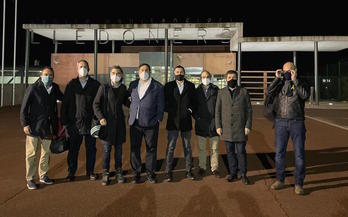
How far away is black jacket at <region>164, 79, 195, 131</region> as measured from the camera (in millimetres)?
6070

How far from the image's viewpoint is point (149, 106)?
228 inches

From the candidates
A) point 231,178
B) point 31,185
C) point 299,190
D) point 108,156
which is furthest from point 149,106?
Result: point 299,190

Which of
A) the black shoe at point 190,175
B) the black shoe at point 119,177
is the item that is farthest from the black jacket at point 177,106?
the black shoe at point 119,177

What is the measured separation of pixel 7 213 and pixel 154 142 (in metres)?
2.32

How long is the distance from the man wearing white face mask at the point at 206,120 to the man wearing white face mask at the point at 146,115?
2.57 ft

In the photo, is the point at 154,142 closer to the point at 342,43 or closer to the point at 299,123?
the point at 299,123

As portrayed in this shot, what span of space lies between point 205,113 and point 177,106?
1.75ft

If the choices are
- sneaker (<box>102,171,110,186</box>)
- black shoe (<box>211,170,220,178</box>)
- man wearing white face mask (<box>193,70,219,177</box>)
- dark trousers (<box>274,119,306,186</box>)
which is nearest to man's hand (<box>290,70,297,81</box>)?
dark trousers (<box>274,119,306,186</box>)

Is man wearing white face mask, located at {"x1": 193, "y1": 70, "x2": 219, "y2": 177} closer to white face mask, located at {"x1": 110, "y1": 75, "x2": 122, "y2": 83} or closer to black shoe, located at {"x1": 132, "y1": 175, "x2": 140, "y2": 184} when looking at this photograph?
black shoe, located at {"x1": 132, "y1": 175, "x2": 140, "y2": 184}

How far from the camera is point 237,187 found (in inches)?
219

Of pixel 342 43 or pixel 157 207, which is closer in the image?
pixel 157 207

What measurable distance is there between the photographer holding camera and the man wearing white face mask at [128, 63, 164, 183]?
1705mm

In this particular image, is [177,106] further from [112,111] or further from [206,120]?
[112,111]

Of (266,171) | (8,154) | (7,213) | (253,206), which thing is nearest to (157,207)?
(253,206)
